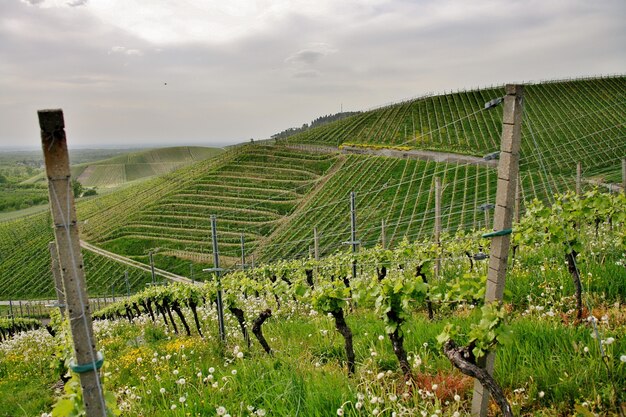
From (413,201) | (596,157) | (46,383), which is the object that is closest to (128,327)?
(46,383)

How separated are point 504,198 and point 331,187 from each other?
144ft

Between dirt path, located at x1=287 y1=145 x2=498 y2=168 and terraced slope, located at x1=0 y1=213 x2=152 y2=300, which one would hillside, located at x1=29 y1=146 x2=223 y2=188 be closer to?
terraced slope, located at x1=0 y1=213 x2=152 y2=300

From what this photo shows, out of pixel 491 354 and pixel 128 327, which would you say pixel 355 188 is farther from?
pixel 491 354

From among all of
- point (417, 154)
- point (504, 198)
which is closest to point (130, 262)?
point (417, 154)

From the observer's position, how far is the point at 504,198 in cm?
322

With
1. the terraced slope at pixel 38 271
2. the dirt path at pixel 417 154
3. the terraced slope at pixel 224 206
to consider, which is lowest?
the terraced slope at pixel 38 271

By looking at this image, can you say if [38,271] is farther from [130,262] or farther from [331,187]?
[331,187]

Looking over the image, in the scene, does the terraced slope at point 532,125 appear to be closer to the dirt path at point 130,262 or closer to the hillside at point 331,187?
the hillside at point 331,187

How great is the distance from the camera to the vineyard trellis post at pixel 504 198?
3154mm

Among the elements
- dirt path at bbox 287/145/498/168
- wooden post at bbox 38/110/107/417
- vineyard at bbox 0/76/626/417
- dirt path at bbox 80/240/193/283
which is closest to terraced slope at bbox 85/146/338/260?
dirt path at bbox 80/240/193/283

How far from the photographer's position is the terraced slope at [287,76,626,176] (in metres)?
45.0

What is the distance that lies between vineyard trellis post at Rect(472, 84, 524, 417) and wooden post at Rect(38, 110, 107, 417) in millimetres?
2777

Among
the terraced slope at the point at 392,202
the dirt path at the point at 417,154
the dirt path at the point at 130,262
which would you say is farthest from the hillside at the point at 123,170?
the terraced slope at the point at 392,202

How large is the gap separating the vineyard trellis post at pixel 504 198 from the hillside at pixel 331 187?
86.5 ft
